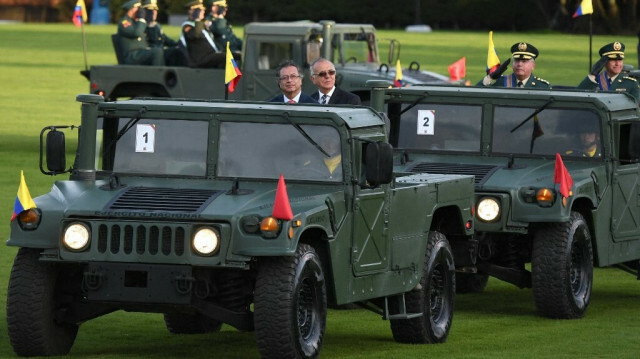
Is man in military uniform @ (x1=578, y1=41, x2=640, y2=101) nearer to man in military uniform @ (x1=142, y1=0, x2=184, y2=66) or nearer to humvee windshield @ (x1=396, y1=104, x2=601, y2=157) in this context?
humvee windshield @ (x1=396, y1=104, x2=601, y2=157)

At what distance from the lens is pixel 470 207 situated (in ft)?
42.2

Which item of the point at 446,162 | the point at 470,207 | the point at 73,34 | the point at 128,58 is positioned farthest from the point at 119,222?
the point at 73,34

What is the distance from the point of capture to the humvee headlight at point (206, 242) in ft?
33.4

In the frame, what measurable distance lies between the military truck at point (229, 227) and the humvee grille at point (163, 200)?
0.01 metres

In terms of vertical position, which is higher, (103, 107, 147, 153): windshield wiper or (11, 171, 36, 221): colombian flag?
(103, 107, 147, 153): windshield wiper

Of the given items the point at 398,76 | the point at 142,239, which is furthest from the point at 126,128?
the point at 398,76

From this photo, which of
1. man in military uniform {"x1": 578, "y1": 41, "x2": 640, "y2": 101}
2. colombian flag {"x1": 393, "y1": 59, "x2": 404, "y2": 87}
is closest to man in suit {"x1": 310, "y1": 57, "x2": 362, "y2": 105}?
man in military uniform {"x1": 578, "y1": 41, "x2": 640, "y2": 101}

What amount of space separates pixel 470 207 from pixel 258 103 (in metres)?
1.97

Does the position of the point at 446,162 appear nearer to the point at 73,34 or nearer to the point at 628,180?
the point at 628,180

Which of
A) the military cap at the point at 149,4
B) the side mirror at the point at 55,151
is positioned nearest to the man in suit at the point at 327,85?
the side mirror at the point at 55,151

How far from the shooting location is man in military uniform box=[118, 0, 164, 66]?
29.5 metres

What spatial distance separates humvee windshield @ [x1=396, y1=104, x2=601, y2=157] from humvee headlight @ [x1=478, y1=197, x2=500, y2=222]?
1.15 metres

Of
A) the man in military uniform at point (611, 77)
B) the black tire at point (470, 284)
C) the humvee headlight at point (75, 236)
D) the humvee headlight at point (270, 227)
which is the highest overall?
the man in military uniform at point (611, 77)

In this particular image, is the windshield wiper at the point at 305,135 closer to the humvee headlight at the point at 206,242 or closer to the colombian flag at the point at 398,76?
the humvee headlight at the point at 206,242
